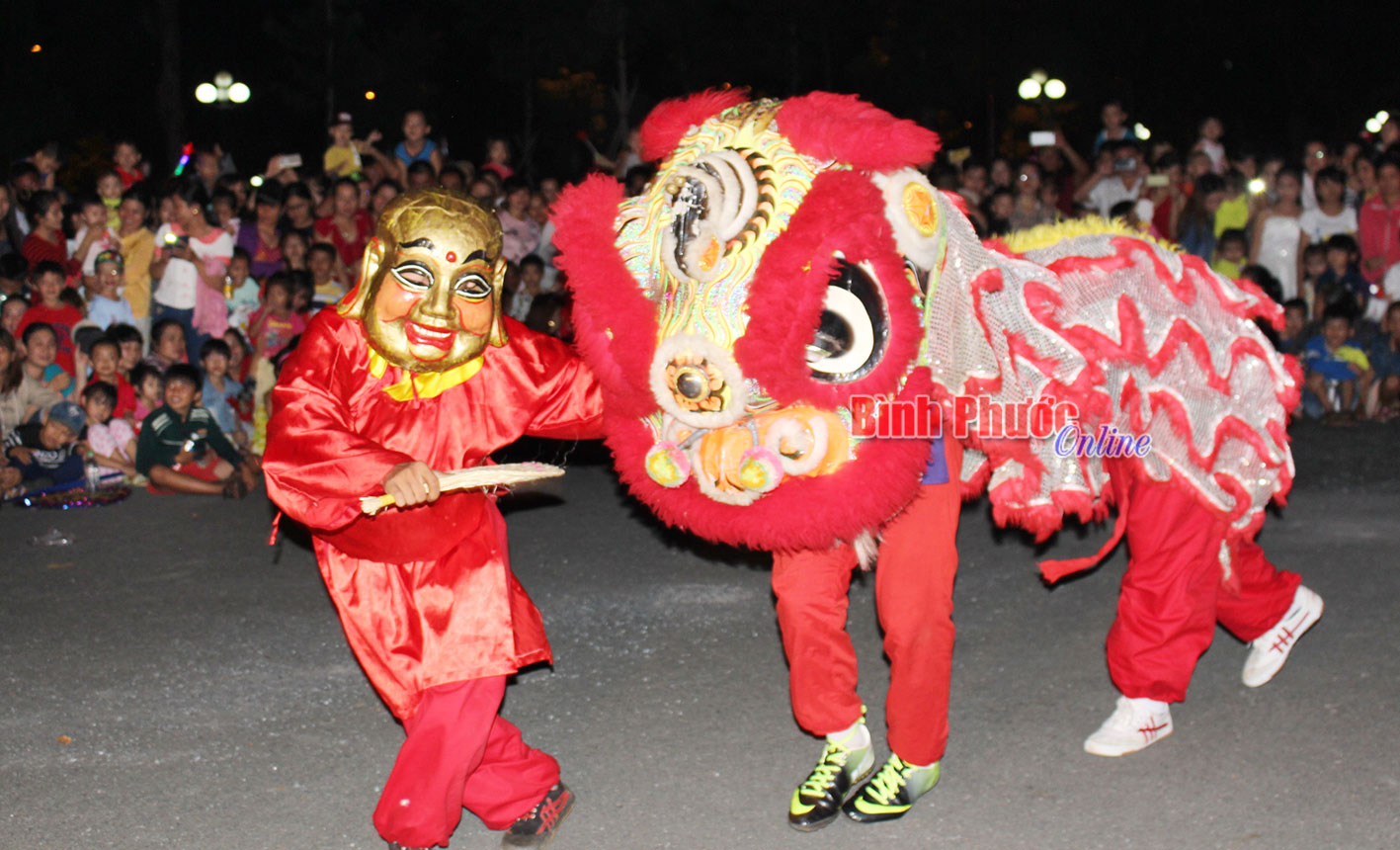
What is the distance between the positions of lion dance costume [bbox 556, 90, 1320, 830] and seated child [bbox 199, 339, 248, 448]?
17.5 ft

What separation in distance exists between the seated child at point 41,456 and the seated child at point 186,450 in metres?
0.32

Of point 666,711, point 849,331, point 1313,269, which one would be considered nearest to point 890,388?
point 849,331

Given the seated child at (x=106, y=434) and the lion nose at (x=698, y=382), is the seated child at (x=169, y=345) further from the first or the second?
the lion nose at (x=698, y=382)

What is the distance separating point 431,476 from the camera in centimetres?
276

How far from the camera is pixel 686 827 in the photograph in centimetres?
314

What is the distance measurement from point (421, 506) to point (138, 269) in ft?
19.7

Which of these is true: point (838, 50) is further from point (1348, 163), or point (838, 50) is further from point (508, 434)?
point (508, 434)

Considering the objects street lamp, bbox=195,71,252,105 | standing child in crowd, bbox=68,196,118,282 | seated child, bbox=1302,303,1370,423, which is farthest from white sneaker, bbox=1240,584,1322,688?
street lamp, bbox=195,71,252,105

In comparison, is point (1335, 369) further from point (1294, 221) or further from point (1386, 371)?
point (1294, 221)

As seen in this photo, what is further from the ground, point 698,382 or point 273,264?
point 698,382

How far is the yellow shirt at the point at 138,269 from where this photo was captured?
8.14 m

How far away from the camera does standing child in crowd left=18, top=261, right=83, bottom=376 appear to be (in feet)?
24.3

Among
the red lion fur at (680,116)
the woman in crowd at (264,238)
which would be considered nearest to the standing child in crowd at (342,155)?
the woman in crowd at (264,238)

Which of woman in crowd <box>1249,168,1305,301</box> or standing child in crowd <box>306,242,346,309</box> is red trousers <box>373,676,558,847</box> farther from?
woman in crowd <box>1249,168,1305,301</box>
